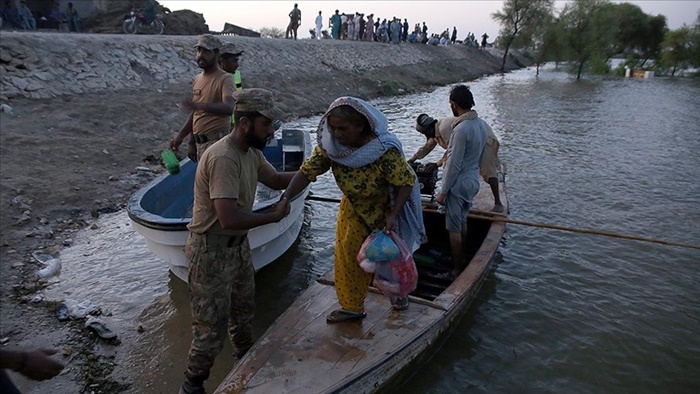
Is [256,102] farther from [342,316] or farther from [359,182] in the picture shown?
[342,316]

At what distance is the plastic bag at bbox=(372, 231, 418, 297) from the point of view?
10.2 ft

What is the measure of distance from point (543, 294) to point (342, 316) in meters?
2.93

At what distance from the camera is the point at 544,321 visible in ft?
15.6

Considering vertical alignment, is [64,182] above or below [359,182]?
below

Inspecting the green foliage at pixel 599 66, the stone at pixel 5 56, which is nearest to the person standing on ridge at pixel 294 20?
the stone at pixel 5 56

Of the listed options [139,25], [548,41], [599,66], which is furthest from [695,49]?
[139,25]

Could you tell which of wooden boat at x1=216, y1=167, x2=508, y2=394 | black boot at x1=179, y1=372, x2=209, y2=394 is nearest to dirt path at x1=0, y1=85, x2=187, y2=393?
black boot at x1=179, y1=372, x2=209, y2=394

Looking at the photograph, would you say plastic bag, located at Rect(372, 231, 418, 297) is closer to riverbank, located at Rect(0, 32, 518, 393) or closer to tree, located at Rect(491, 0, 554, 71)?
riverbank, located at Rect(0, 32, 518, 393)

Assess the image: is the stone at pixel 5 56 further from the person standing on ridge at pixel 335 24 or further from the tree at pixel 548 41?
the tree at pixel 548 41

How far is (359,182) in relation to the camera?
116 inches

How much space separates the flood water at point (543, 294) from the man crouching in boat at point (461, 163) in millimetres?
994

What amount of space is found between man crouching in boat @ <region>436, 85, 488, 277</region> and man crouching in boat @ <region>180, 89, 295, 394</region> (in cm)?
205

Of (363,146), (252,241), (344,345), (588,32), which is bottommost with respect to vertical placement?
(344,345)

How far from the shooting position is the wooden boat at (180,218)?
163 inches
